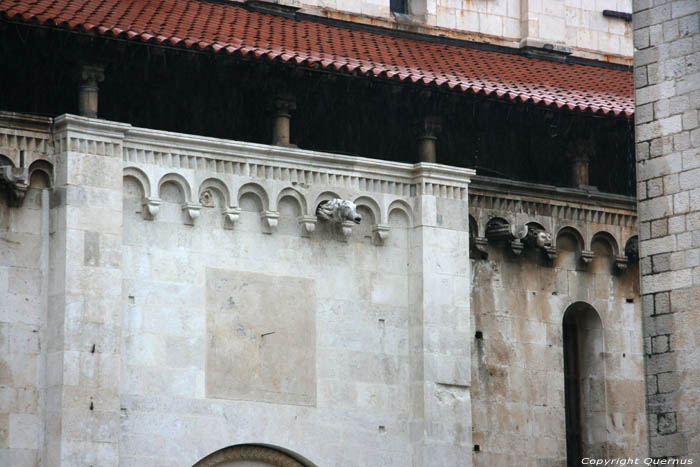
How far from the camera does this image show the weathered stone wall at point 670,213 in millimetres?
21547

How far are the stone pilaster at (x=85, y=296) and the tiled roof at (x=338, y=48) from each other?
1.38 meters

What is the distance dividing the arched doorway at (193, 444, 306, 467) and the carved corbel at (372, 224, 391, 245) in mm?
2922

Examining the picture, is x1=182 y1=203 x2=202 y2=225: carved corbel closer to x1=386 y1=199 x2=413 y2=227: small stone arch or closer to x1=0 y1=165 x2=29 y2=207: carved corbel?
x1=0 y1=165 x2=29 y2=207: carved corbel

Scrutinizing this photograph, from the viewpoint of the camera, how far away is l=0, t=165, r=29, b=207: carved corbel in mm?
23062

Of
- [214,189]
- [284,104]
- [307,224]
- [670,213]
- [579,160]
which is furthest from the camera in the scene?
[579,160]

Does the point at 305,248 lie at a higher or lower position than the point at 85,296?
higher

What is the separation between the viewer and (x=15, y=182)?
75.8 ft

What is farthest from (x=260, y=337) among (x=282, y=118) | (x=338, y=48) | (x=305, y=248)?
(x=338, y=48)

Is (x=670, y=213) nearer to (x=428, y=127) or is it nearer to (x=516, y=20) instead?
(x=428, y=127)

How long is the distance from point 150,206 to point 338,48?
386 cm

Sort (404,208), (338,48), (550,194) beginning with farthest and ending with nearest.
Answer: (550,194) < (338,48) < (404,208)

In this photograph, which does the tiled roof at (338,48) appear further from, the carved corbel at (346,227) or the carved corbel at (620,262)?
the carved corbel at (620,262)

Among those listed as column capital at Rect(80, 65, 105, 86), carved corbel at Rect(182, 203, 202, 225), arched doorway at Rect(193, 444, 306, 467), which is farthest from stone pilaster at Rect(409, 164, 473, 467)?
column capital at Rect(80, 65, 105, 86)

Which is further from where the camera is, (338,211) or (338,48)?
(338,48)
